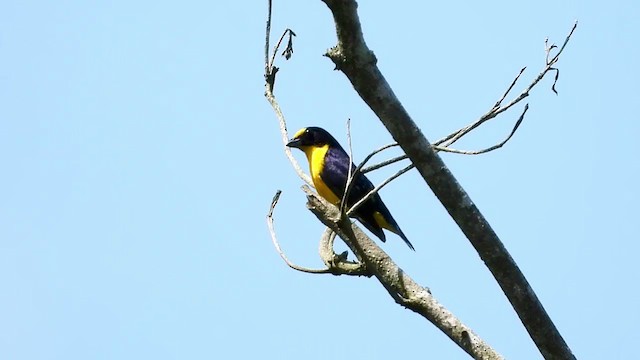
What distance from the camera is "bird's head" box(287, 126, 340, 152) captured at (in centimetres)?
841

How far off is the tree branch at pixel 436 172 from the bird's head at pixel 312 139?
15.1 feet

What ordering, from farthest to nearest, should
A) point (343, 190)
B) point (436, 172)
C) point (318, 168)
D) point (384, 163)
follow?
point (318, 168) < point (343, 190) < point (384, 163) < point (436, 172)

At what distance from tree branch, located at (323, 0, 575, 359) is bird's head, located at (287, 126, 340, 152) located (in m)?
4.60

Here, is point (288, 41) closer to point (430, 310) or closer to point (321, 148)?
point (430, 310)

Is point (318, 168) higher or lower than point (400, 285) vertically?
higher

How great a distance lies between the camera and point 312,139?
845cm

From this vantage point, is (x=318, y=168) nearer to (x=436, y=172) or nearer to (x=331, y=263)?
(x=331, y=263)

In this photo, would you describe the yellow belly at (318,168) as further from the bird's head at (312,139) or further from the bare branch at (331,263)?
the bare branch at (331,263)

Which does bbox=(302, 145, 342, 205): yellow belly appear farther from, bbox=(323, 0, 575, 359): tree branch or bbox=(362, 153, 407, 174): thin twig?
bbox=(323, 0, 575, 359): tree branch

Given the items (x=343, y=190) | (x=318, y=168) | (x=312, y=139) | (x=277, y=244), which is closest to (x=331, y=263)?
(x=277, y=244)

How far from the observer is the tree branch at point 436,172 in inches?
133

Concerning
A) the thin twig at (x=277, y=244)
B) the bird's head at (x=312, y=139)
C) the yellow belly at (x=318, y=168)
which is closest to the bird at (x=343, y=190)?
the yellow belly at (x=318, y=168)

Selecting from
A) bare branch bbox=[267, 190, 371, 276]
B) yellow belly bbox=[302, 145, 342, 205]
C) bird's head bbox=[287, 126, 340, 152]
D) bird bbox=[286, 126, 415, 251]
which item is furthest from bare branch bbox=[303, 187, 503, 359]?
bird's head bbox=[287, 126, 340, 152]

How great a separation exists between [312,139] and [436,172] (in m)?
4.89
